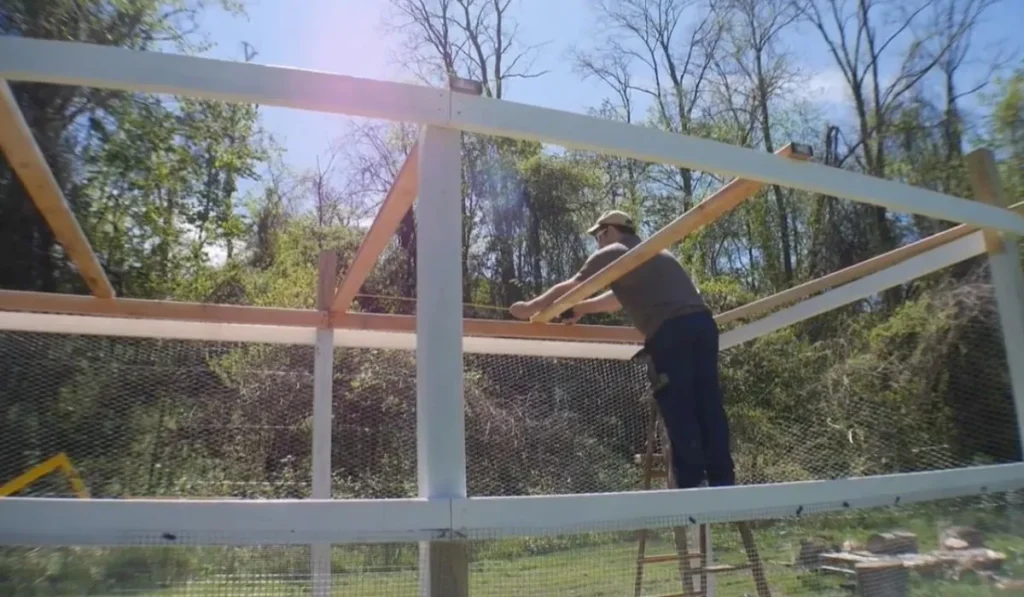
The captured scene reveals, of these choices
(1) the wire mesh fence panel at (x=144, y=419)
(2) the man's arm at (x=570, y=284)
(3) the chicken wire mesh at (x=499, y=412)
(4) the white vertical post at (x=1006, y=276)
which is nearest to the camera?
(4) the white vertical post at (x=1006, y=276)

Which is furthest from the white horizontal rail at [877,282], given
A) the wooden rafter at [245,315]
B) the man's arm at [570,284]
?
the man's arm at [570,284]

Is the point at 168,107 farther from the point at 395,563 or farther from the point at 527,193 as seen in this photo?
the point at 395,563

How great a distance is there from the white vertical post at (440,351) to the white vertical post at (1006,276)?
1842 millimetres

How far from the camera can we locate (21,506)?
1.26m

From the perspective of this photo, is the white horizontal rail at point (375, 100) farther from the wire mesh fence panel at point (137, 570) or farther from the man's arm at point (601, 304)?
the man's arm at point (601, 304)

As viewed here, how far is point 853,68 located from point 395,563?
1217 centimetres

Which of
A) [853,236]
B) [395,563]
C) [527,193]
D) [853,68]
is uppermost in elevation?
[853,68]

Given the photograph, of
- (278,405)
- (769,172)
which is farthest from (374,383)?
(769,172)

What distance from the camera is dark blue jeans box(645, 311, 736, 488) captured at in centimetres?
251

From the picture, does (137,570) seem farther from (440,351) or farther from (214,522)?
(440,351)

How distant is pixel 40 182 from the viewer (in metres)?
2.26

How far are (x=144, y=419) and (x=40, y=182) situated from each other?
228cm

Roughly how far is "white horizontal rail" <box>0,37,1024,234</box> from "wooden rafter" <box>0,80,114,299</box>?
13.9 inches

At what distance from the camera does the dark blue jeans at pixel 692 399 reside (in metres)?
2.51
